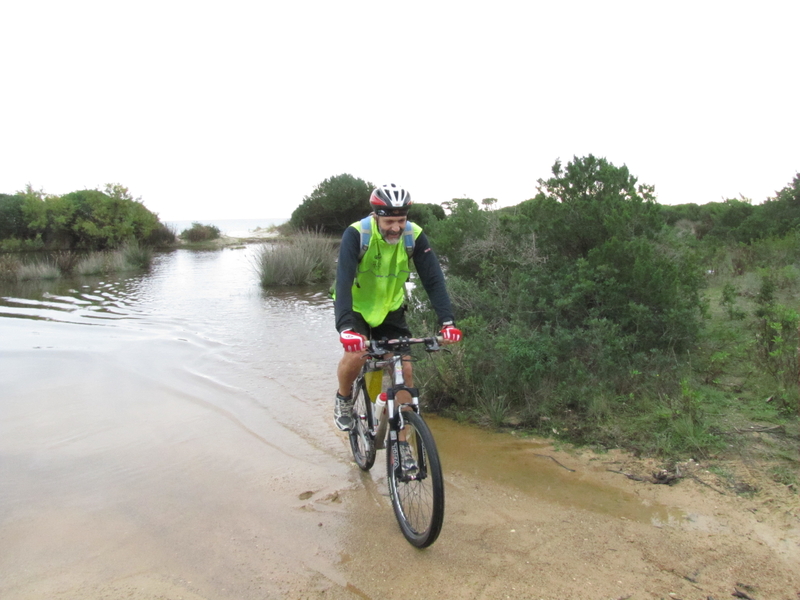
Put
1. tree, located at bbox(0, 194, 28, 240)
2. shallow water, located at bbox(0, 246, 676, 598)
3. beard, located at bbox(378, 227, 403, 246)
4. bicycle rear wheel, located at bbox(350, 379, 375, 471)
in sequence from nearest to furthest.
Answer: shallow water, located at bbox(0, 246, 676, 598) → beard, located at bbox(378, 227, 403, 246) → bicycle rear wheel, located at bbox(350, 379, 375, 471) → tree, located at bbox(0, 194, 28, 240)

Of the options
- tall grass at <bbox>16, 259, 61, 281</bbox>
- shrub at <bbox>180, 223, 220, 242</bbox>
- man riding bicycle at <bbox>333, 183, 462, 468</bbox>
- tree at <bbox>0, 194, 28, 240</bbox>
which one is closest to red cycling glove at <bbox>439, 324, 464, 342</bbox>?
man riding bicycle at <bbox>333, 183, 462, 468</bbox>

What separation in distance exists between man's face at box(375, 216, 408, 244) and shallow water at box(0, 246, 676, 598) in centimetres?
198

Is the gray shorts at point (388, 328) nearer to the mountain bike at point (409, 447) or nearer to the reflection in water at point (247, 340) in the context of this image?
the mountain bike at point (409, 447)

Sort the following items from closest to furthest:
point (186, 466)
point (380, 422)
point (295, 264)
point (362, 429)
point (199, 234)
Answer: point (380, 422), point (362, 429), point (186, 466), point (295, 264), point (199, 234)

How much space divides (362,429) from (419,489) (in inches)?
44.6

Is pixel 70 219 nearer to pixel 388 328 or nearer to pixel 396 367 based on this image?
pixel 388 328

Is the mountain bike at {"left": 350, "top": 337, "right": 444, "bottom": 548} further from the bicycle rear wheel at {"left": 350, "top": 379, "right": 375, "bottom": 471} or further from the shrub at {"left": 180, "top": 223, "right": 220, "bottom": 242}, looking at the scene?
the shrub at {"left": 180, "top": 223, "right": 220, "bottom": 242}

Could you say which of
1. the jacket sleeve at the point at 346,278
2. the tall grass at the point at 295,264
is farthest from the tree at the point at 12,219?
the jacket sleeve at the point at 346,278

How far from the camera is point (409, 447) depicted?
361 cm

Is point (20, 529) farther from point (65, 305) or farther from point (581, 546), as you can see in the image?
point (65, 305)

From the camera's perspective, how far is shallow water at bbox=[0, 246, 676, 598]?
3453 mm

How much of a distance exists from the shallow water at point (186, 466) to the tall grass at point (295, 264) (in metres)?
7.81

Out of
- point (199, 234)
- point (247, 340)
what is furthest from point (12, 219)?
point (247, 340)

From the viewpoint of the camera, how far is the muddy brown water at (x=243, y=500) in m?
3.21
